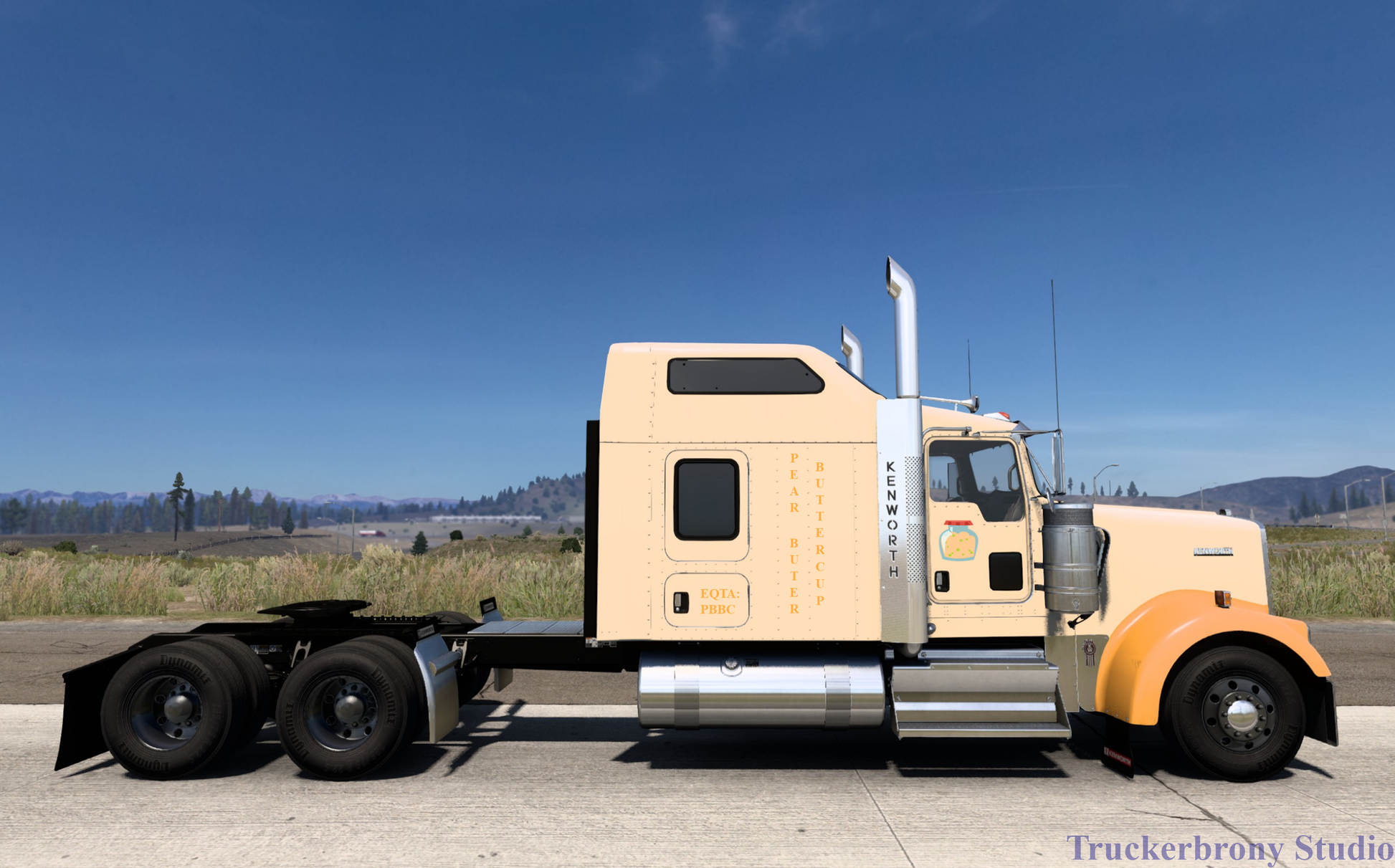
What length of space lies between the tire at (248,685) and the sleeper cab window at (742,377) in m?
4.05

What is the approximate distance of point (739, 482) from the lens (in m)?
6.19

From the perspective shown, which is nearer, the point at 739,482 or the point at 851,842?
the point at 851,842

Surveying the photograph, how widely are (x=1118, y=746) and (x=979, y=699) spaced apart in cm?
112

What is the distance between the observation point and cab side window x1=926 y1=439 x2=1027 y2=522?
6398 mm

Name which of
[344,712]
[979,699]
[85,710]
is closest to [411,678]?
[344,712]

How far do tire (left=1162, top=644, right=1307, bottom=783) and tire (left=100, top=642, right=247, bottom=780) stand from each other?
7.32m

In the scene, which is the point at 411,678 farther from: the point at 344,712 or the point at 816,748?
the point at 816,748

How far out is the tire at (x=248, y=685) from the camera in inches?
244

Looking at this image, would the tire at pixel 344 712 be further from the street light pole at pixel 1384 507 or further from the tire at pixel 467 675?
the street light pole at pixel 1384 507

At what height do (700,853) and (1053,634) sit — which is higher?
(1053,634)

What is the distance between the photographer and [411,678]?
243 inches

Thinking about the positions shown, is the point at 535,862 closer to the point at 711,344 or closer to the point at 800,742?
the point at 800,742

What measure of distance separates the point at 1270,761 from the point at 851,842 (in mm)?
3508

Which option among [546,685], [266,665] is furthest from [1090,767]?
[266,665]
